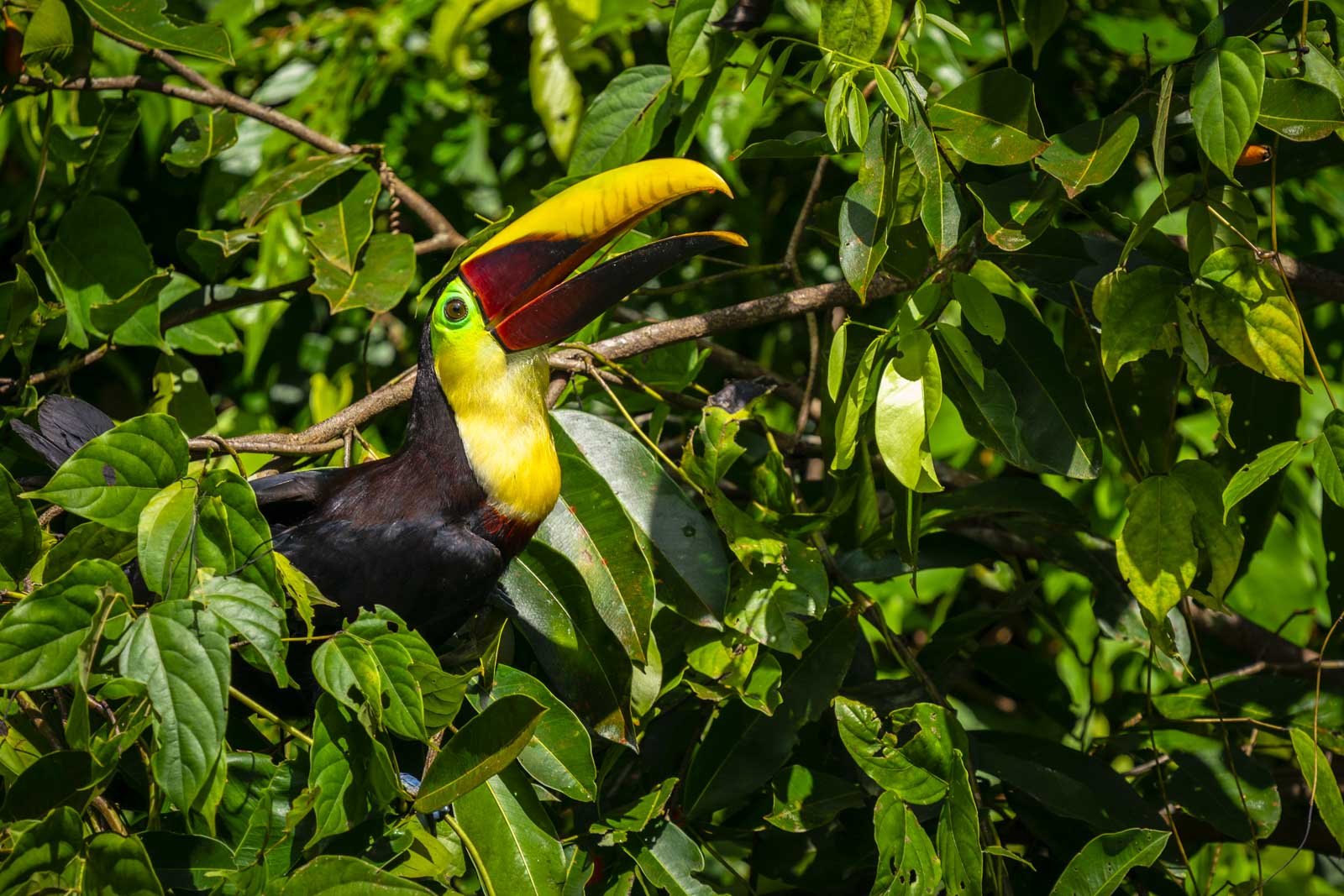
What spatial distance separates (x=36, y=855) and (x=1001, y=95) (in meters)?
1.41

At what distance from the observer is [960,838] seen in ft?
4.63

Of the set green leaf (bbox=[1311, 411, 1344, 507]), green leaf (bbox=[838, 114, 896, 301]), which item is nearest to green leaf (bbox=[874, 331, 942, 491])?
green leaf (bbox=[838, 114, 896, 301])

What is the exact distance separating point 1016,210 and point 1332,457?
0.49 metres

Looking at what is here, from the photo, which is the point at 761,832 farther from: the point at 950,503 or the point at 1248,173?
the point at 1248,173

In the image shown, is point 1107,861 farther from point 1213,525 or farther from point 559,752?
point 559,752

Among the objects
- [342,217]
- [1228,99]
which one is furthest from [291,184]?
[1228,99]

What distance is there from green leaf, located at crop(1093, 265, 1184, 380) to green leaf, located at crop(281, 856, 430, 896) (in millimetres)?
1045

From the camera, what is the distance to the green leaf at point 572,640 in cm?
172

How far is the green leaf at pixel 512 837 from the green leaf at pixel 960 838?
0.48 metres

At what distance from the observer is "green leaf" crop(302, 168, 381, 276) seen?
7.22ft

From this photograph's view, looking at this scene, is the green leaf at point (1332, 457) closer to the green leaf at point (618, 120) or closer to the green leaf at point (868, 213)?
the green leaf at point (868, 213)

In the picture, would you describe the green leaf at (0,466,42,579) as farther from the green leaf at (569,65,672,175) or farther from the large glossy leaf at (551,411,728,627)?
the green leaf at (569,65,672,175)

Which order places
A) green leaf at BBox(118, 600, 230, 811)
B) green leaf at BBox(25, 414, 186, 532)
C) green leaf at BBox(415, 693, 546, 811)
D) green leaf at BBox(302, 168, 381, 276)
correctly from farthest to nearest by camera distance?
1. green leaf at BBox(302, 168, 381, 276)
2. green leaf at BBox(415, 693, 546, 811)
3. green leaf at BBox(25, 414, 186, 532)
4. green leaf at BBox(118, 600, 230, 811)

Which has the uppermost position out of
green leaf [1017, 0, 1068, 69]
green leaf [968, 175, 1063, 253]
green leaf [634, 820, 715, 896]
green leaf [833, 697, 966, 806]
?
green leaf [1017, 0, 1068, 69]
